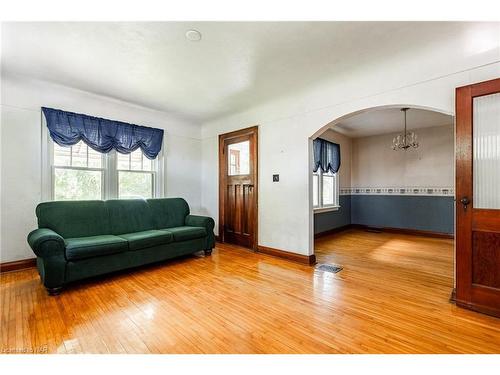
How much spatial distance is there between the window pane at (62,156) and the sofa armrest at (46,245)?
1.37 m

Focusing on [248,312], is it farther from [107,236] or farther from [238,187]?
[238,187]

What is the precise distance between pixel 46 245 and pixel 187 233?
169cm

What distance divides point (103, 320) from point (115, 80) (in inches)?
116

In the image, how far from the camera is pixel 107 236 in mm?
3230

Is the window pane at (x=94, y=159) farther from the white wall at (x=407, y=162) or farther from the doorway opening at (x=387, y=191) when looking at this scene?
the white wall at (x=407, y=162)

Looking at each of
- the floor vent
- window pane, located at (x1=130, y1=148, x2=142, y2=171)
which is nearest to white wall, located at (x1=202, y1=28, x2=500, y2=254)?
the floor vent

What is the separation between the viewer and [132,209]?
3.78 metres

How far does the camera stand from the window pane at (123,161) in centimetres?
409

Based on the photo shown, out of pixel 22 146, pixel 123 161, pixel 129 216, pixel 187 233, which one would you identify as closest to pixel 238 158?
pixel 187 233

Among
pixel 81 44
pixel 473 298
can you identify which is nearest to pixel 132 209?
pixel 81 44

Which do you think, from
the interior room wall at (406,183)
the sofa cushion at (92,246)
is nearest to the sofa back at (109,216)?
the sofa cushion at (92,246)

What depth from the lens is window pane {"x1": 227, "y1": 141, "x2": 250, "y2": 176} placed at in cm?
452

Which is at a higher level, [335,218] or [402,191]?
[402,191]

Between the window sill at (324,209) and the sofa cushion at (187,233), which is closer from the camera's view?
the sofa cushion at (187,233)
